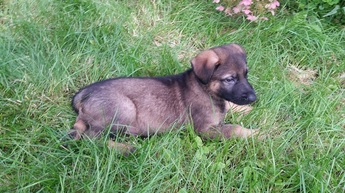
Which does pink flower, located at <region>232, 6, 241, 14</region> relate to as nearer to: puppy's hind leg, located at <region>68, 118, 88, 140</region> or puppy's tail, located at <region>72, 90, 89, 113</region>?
puppy's tail, located at <region>72, 90, 89, 113</region>

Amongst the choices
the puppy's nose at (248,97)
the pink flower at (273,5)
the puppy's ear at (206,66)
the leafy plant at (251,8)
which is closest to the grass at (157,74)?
the leafy plant at (251,8)

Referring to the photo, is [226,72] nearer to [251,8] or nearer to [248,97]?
[248,97]

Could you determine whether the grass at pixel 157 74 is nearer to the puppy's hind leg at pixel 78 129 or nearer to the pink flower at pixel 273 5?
the puppy's hind leg at pixel 78 129

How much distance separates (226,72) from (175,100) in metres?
0.62

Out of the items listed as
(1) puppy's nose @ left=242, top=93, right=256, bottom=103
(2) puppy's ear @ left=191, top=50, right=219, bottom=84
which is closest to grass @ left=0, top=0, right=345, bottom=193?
(1) puppy's nose @ left=242, top=93, right=256, bottom=103

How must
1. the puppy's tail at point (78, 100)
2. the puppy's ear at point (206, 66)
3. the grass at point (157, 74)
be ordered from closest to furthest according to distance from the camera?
the grass at point (157, 74) < the puppy's ear at point (206, 66) < the puppy's tail at point (78, 100)

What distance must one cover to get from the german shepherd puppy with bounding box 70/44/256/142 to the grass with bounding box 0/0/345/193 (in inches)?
6.0

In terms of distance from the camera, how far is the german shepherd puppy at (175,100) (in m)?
3.62

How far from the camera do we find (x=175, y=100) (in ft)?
12.8

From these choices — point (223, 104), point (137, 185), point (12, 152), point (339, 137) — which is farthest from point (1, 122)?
point (339, 137)

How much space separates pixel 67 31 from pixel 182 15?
156 cm

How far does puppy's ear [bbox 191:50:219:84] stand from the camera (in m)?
3.58

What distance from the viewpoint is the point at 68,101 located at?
4258 mm

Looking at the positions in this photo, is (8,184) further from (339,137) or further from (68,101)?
(339,137)
